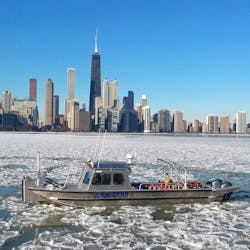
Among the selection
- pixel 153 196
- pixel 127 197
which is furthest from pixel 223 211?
pixel 127 197

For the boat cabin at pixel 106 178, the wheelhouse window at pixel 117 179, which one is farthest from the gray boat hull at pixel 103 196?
the wheelhouse window at pixel 117 179

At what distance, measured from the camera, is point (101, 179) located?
15.7 metres

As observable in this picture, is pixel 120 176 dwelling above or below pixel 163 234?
above

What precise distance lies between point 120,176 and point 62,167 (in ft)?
40.4

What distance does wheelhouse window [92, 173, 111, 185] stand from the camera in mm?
15656

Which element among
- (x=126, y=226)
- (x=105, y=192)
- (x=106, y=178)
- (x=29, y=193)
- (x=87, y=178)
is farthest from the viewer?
(x=87, y=178)

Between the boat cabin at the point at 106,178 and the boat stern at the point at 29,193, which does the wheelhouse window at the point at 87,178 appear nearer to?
the boat cabin at the point at 106,178

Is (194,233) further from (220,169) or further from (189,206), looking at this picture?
(220,169)

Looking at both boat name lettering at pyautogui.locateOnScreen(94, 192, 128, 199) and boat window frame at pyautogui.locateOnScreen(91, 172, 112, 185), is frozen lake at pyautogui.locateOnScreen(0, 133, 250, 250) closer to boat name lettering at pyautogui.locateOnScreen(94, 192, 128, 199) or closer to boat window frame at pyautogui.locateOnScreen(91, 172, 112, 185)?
boat name lettering at pyautogui.locateOnScreen(94, 192, 128, 199)

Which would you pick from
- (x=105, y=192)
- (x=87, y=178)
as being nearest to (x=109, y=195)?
(x=105, y=192)

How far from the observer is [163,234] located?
12.2m

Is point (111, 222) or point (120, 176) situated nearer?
point (111, 222)

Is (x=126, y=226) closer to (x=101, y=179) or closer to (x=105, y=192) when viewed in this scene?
(x=105, y=192)

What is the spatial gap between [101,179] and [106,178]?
20 cm
